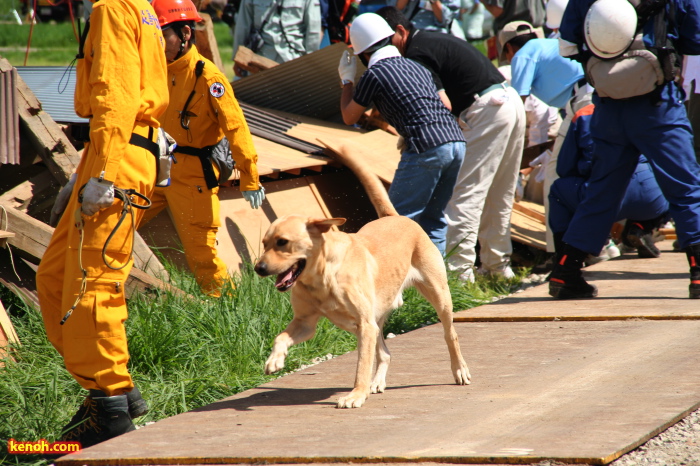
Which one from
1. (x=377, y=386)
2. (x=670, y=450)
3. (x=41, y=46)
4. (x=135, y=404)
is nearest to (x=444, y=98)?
(x=377, y=386)

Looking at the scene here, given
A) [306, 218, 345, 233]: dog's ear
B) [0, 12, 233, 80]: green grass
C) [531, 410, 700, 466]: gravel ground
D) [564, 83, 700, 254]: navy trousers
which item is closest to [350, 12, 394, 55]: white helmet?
[564, 83, 700, 254]: navy trousers

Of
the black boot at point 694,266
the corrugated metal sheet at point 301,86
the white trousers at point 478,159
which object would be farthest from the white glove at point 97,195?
the corrugated metal sheet at point 301,86

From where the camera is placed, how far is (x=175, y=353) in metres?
4.71

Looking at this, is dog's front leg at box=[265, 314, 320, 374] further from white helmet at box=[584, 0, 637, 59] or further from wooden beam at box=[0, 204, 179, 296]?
white helmet at box=[584, 0, 637, 59]

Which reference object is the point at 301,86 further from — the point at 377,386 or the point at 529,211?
the point at 377,386

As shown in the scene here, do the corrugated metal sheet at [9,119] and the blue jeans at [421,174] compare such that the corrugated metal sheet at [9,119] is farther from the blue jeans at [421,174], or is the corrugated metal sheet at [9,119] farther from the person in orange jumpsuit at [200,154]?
the blue jeans at [421,174]

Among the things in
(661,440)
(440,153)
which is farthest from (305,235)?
(440,153)

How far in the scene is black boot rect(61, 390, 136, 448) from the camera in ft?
11.9

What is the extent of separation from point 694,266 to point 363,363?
3.15 meters

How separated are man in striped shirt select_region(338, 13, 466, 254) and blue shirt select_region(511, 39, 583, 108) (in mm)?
2742

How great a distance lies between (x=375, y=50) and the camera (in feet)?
20.7

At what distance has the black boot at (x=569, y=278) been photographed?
6.22 metres

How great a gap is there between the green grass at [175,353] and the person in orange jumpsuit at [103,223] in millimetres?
383

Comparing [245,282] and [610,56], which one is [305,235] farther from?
[610,56]
